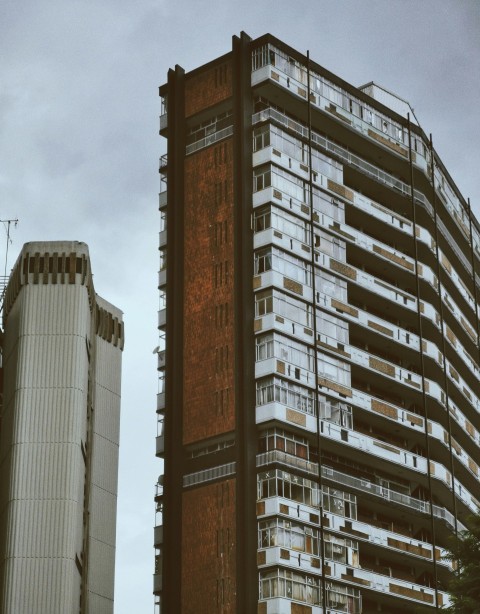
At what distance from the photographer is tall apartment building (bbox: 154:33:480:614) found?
90875 millimetres

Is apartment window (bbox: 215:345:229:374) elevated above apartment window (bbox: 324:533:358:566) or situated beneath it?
elevated above

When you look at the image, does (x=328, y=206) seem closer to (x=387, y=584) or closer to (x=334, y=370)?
(x=334, y=370)

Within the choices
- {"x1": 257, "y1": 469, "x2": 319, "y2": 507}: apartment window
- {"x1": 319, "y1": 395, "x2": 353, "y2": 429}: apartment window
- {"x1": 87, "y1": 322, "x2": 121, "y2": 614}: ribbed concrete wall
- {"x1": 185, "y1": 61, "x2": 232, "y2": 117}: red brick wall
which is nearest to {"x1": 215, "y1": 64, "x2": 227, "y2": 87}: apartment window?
{"x1": 185, "y1": 61, "x2": 232, "y2": 117}: red brick wall

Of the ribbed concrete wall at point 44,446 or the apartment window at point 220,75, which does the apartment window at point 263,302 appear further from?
the apartment window at point 220,75

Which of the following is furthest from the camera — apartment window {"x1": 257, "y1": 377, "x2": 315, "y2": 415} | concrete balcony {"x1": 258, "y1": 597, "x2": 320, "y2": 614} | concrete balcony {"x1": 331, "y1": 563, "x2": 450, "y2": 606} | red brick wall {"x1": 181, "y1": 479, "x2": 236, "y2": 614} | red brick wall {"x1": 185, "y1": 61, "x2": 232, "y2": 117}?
red brick wall {"x1": 185, "y1": 61, "x2": 232, "y2": 117}

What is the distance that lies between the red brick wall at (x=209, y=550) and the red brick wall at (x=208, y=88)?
2941 cm

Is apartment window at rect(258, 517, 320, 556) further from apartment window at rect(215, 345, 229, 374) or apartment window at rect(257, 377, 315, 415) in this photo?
apartment window at rect(215, 345, 229, 374)

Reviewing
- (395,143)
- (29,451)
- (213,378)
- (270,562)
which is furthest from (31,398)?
(395,143)

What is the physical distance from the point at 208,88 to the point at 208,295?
16.8 meters

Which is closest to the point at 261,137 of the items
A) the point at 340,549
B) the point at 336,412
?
the point at 336,412

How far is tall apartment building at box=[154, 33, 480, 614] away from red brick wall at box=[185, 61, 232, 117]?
149 mm

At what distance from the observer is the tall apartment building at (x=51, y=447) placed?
303 ft

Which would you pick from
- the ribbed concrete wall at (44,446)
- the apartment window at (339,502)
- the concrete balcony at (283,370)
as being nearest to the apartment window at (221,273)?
the concrete balcony at (283,370)

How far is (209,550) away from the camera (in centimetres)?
9012
